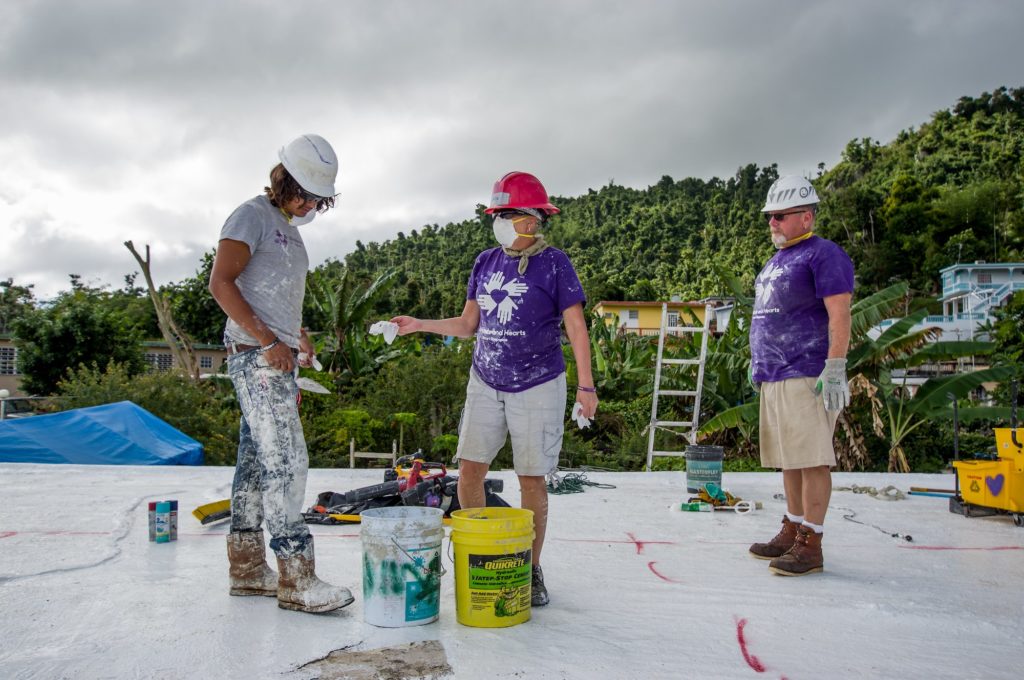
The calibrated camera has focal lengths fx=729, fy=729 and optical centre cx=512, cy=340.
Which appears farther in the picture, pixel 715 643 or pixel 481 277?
pixel 481 277

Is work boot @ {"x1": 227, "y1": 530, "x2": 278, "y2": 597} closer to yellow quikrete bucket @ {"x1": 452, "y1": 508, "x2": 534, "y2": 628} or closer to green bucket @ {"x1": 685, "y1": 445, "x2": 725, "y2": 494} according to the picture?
yellow quikrete bucket @ {"x1": 452, "y1": 508, "x2": 534, "y2": 628}

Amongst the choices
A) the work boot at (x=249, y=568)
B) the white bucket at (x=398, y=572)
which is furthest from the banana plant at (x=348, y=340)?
the white bucket at (x=398, y=572)

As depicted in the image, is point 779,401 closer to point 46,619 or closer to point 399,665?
point 399,665

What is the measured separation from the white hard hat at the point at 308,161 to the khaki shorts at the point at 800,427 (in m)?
2.13

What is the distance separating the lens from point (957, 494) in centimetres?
450

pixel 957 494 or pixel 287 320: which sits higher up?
pixel 287 320

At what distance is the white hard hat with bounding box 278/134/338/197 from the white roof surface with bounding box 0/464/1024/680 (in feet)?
4.67

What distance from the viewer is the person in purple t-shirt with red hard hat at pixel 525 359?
2617mm

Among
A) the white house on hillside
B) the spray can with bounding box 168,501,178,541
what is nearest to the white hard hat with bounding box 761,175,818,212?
the spray can with bounding box 168,501,178,541

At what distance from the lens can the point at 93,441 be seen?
7.28 metres

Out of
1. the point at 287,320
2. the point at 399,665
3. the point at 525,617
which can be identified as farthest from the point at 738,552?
the point at 287,320

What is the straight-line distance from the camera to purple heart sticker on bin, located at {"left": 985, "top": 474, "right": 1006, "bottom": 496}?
4.11 metres

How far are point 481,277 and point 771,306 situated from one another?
1.35m

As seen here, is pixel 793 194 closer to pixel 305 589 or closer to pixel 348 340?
pixel 305 589
